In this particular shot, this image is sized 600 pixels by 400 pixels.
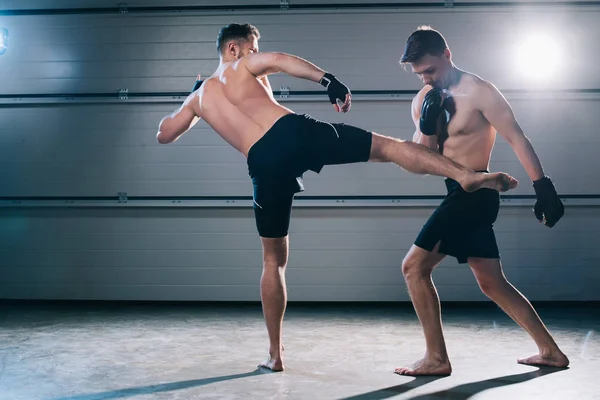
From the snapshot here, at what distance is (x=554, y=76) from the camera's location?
627cm

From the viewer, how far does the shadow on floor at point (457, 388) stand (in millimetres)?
3191

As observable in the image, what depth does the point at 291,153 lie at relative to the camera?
11.6 feet

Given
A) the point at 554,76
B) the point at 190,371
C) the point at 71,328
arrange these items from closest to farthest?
1. the point at 190,371
2. the point at 71,328
3. the point at 554,76

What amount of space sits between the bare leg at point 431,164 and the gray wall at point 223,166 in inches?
111

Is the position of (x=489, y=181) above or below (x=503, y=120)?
below

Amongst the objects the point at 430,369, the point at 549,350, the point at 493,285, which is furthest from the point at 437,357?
the point at 549,350

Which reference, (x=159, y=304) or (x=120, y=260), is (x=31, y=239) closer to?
(x=120, y=260)

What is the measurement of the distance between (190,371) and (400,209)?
121 inches

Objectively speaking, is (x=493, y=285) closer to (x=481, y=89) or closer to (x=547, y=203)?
(x=547, y=203)

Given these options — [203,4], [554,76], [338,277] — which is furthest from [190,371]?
[554,76]

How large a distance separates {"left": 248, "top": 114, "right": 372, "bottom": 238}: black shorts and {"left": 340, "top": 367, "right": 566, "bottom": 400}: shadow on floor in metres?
1.02

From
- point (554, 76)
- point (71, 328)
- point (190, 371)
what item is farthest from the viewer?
point (554, 76)

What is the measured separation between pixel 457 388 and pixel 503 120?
1360 mm

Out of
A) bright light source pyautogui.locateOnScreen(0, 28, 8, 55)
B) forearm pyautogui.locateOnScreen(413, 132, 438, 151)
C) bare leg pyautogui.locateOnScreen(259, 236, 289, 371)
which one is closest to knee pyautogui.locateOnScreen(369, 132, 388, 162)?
forearm pyautogui.locateOnScreen(413, 132, 438, 151)
